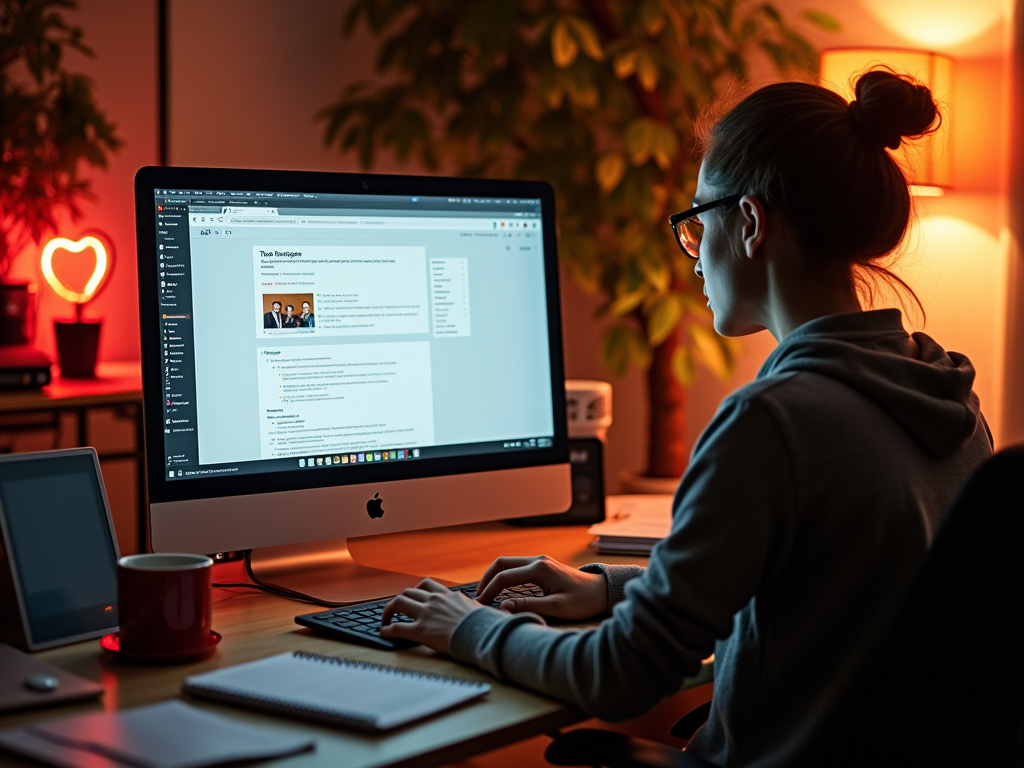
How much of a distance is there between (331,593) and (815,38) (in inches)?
74.2

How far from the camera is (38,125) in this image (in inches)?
103

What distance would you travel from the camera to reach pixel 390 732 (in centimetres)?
78

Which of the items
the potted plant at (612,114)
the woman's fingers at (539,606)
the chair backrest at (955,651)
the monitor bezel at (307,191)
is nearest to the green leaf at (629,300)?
the potted plant at (612,114)

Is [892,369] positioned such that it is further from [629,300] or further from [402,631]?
[629,300]

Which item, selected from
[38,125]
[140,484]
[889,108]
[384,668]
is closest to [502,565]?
[384,668]

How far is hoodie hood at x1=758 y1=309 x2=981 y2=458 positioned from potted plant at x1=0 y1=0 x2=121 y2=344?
2.05 m

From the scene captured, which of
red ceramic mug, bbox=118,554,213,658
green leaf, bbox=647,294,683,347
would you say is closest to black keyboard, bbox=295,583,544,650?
red ceramic mug, bbox=118,554,213,658

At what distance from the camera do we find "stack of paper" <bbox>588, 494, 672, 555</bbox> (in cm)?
137

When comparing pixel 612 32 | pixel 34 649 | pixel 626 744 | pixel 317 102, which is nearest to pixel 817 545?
pixel 626 744

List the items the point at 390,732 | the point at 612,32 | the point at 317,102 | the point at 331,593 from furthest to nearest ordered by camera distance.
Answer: the point at 317,102 < the point at 612,32 < the point at 331,593 < the point at 390,732

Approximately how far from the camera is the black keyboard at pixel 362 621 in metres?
0.99

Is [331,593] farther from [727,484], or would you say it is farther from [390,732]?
[727,484]

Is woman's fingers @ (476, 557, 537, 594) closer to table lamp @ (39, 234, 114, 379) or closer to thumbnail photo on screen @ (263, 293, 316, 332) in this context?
thumbnail photo on screen @ (263, 293, 316, 332)

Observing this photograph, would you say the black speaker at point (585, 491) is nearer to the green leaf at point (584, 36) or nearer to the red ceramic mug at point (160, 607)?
the red ceramic mug at point (160, 607)
